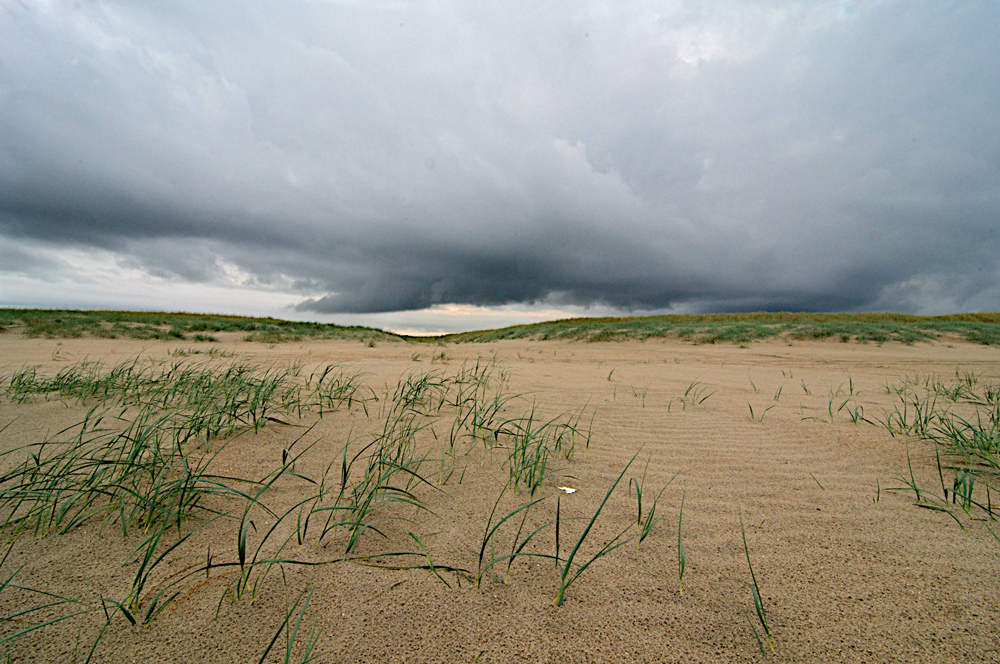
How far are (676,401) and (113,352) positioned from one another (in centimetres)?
1207

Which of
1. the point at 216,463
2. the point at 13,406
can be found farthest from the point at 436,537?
the point at 13,406

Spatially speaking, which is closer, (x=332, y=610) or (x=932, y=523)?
(x=332, y=610)

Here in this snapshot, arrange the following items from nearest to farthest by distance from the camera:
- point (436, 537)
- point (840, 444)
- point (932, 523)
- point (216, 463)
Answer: point (436, 537) → point (932, 523) → point (216, 463) → point (840, 444)

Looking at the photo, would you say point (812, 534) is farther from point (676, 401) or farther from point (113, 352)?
point (113, 352)

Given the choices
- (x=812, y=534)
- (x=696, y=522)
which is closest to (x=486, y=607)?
(x=696, y=522)

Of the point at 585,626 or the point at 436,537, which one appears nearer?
the point at 585,626

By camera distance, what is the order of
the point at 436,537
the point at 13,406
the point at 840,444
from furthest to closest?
the point at 13,406, the point at 840,444, the point at 436,537

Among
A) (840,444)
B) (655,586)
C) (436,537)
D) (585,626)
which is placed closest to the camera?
(585,626)

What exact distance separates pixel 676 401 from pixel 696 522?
2.62 metres

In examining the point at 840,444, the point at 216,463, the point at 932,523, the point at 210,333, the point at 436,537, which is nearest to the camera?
the point at 436,537

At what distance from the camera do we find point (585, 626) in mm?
1128

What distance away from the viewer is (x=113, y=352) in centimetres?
956

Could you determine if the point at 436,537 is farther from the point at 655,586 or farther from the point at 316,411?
the point at 316,411

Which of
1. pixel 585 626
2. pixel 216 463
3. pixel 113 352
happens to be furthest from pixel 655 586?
pixel 113 352
